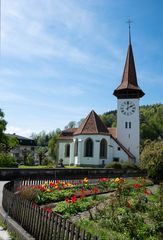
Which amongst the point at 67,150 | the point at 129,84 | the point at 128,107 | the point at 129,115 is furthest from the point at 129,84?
the point at 67,150

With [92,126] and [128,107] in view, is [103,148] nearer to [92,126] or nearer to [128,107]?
[92,126]

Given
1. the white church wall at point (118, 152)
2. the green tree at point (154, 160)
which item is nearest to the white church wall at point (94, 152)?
the white church wall at point (118, 152)

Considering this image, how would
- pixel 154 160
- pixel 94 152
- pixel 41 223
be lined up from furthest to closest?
pixel 94 152 < pixel 154 160 < pixel 41 223

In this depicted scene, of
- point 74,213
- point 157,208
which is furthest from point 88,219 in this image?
point 157,208

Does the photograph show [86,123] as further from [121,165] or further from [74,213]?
[74,213]

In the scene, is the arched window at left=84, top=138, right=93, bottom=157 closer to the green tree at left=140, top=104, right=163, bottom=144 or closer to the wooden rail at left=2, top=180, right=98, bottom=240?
the green tree at left=140, top=104, right=163, bottom=144

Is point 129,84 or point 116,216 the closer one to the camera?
point 116,216

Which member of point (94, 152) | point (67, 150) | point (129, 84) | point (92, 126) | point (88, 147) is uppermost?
point (129, 84)

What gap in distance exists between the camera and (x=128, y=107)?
53062 mm

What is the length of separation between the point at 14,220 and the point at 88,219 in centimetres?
226

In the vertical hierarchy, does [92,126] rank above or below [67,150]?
above

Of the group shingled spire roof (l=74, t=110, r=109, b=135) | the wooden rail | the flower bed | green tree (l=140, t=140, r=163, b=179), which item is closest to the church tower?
shingled spire roof (l=74, t=110, r=109, b=135)

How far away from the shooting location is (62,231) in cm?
604

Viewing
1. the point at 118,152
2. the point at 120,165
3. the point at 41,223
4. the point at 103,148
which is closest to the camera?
the point at 41,223
